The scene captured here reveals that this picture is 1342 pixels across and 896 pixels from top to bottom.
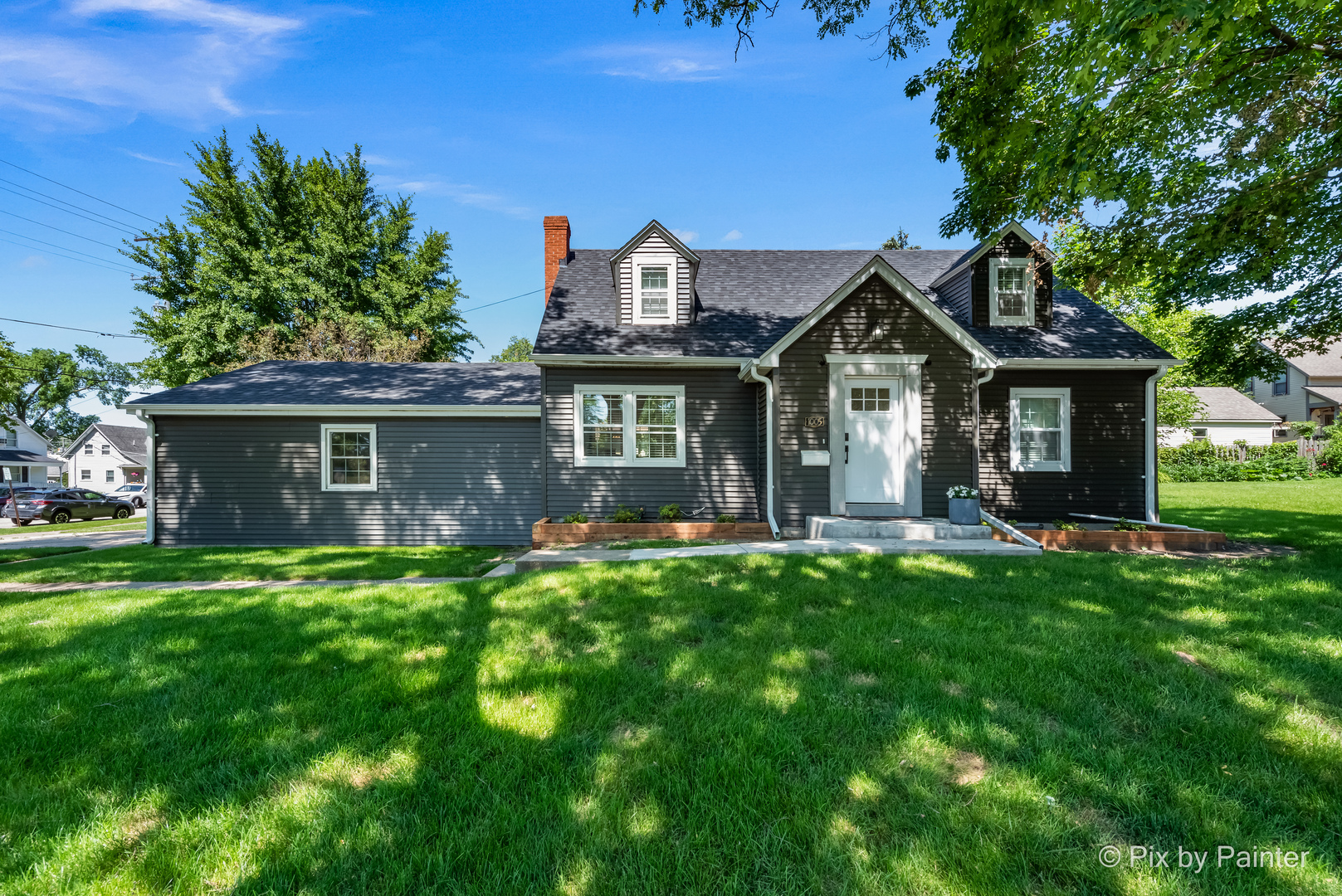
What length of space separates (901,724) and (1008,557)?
4.91 m

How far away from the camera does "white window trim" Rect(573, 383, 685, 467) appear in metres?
11.6

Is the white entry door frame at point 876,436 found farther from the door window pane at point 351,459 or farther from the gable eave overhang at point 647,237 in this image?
the door window pane at point 351,459

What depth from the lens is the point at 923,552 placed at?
291 inches

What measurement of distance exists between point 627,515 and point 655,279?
17.2ft

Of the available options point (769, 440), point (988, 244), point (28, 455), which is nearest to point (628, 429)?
point (769, 440)

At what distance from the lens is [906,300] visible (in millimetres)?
10055

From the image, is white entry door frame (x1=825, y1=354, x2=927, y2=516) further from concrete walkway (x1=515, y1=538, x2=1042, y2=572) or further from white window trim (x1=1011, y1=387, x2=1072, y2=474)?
white window trim (x1=1011, y1=387, x2=1072, y2=474)

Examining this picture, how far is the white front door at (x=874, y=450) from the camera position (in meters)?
10.1

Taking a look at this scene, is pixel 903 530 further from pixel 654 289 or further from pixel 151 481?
→ pixel 151 481

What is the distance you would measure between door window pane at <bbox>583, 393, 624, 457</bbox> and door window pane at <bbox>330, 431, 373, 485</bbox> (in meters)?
5.04

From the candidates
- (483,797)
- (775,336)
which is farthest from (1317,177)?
(483,797)

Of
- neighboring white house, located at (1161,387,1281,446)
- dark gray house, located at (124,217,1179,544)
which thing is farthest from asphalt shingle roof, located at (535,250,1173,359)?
neighboring white house, located at (1161,387,1281,446)

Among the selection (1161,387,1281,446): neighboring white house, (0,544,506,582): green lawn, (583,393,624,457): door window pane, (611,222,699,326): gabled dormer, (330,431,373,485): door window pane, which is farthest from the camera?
(1161,387,1281,446): neighboring white house

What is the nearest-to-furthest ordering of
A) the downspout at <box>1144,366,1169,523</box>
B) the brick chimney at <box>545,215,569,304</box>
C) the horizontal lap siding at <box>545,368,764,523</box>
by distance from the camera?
the downspout at <box>1144,366,1169,523</box> → the horizontal lap siding at <box>545,368,764,523</box> → the brick chimney at <box>545,215,569,304</box>
